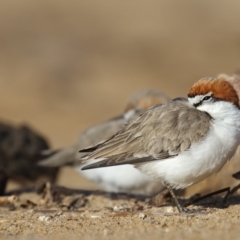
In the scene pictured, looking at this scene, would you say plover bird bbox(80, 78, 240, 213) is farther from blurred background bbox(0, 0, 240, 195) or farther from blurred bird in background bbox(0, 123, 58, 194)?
blurred background bbox(0, 0, 240, 195)

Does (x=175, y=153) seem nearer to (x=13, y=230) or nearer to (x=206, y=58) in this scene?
(x=13, y=230)

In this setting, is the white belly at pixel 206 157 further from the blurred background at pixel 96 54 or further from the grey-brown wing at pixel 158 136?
the blurred background at pixel 96 54

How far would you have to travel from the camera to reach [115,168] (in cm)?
1045

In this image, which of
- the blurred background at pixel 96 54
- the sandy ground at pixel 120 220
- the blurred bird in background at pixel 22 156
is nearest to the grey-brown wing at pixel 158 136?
the sandy ground at pixel 120 220

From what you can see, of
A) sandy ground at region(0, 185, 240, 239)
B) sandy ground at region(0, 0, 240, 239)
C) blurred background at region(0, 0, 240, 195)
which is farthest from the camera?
blurred background at region(0, 0, 240, 195)

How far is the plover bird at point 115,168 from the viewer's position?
408 inches

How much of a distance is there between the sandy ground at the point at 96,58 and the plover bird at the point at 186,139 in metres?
1.25

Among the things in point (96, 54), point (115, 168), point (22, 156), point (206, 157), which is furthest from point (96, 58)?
point (206, 157)

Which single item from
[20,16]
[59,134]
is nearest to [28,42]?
[20,16]

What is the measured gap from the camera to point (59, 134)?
1853cm

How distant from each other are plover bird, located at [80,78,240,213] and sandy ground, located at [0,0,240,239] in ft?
4.09

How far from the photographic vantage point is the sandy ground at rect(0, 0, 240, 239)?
1927cm

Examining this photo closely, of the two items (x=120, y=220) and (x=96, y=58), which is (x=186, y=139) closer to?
(x=120, y=220)

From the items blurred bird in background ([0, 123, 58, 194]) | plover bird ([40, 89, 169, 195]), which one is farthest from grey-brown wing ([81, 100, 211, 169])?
blurred bird in background ([0, 123, 58, 194])
